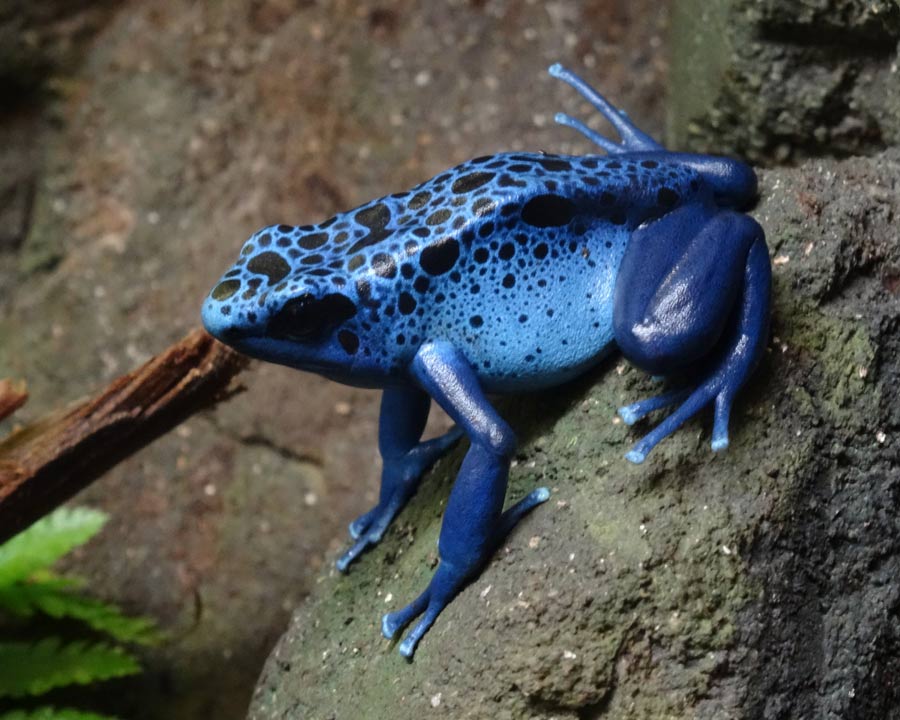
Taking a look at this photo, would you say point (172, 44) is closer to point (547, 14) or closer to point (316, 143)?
point (316, 143)

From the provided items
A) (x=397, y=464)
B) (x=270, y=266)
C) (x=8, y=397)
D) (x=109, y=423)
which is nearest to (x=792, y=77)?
(x=397, y=464)

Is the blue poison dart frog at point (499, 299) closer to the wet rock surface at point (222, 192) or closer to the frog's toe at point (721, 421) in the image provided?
the frog's toe at point (721, 421)

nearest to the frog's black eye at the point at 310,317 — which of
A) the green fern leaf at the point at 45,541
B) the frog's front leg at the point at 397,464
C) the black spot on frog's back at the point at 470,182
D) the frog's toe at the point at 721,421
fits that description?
the black spot on frog's back at the point at 470,182

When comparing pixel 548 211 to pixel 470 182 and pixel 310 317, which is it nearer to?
pixel 470 182

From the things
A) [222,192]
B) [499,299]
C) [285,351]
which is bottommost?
[222,192]

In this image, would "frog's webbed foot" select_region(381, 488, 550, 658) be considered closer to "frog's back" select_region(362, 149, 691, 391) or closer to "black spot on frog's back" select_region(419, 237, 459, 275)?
"frog's back" select_region(362, 149, 691, 391)

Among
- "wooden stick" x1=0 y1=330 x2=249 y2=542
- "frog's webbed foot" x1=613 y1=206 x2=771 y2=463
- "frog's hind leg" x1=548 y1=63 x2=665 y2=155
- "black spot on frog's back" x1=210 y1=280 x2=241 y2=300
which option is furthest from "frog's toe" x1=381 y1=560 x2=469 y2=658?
"frog's hind leg" x1=548 y1=63 x2=665 y2=155

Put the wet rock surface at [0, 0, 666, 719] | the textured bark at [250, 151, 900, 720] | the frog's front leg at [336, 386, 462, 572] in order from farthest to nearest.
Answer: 1. the wet rock surface at [0, 0, 666, 719]
2. the frog's front leg at [336, 386, 462, 572]
3. the textured bark at [250, 151, 900, 720]
